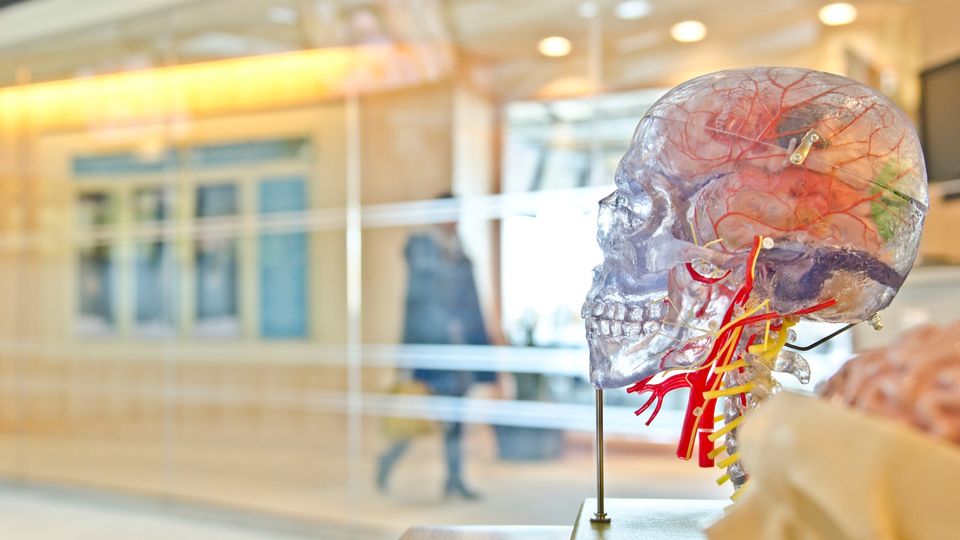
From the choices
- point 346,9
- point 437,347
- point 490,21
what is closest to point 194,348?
point 437,347

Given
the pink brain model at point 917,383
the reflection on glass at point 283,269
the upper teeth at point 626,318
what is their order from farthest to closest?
1. the reflection on glass at point 283,269
2. the upper teeth at point 626,318
3. the pink brain model at point 917,383

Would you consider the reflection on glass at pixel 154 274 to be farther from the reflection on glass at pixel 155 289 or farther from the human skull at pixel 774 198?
the human skull at pixel 774 198

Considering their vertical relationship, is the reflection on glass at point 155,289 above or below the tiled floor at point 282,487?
above

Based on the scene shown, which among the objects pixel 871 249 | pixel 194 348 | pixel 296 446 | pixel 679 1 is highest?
pixel 679 1

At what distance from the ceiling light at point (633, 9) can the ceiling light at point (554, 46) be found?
0.94ft

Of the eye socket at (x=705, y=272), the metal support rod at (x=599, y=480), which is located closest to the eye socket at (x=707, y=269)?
the eye socket at (x=705, y=272)

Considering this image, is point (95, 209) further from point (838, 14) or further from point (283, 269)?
point (838, 14)

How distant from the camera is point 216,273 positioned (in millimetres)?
6074

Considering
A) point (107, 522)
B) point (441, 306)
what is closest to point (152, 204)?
point (107, 522)

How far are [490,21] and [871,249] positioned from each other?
4.20 m

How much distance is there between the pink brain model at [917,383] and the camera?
55 centimetres

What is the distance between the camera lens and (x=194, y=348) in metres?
6.18

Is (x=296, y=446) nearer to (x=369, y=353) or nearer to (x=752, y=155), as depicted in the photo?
(x=369, y=353)

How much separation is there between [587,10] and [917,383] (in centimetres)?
426
